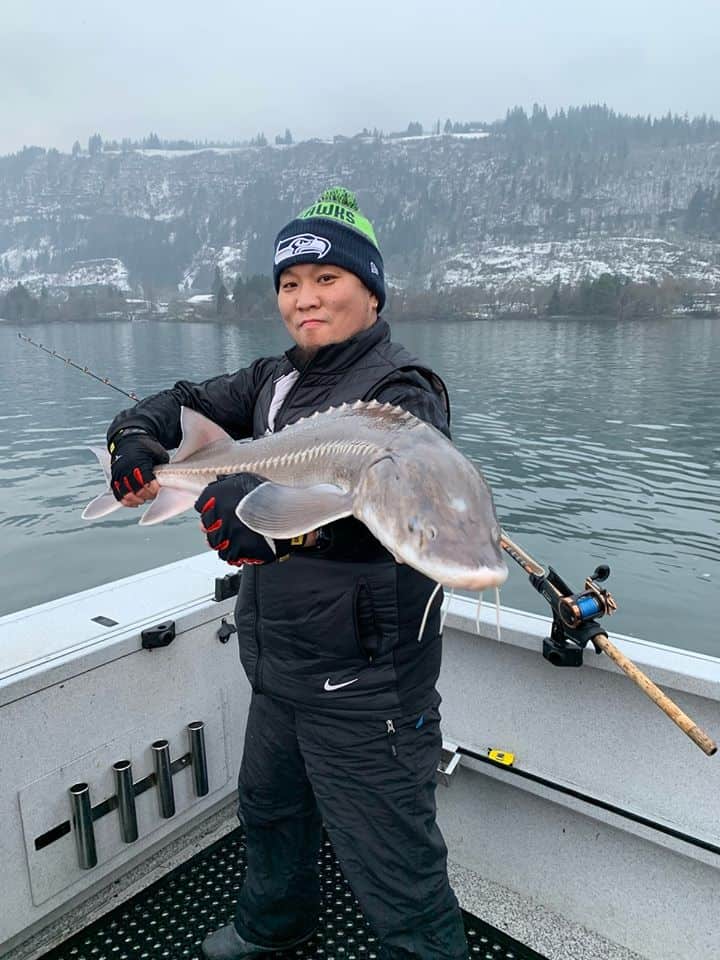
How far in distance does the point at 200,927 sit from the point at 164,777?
0.52 meters

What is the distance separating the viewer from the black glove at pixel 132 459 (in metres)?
2.29

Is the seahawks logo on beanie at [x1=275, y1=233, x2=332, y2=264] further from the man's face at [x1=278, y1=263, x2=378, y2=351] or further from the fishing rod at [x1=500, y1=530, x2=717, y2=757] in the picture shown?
the fishing rod at [x1=500, y1=530, x2=717, y2=757]

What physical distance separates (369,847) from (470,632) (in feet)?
3.40

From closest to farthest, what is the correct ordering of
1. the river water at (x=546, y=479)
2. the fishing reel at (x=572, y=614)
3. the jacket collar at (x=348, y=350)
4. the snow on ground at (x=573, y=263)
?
1. the jacket collar at (x=348, y=350)
2. the fishing reel at (x=572, y=614)
3. the river water at (x=546, y=479)
4. the snow on ground at (x=573, y=263)

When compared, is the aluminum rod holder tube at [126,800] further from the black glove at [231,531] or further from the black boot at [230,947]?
the black glove at [231,531]

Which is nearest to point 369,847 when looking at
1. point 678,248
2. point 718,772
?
point 718,772

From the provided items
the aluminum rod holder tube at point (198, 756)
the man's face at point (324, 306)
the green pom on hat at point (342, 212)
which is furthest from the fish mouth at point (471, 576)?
the aluminum rod holder tube at point (198, 756)

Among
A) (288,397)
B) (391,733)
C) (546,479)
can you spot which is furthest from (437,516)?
(546,479)

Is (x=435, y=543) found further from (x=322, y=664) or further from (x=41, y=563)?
(x=41, y=563)

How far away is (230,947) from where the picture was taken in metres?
2.33

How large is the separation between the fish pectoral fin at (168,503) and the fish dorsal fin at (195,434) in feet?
0.36

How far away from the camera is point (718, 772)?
2.22 meters

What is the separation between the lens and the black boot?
2.32 meters

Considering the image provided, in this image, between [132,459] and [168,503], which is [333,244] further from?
[168,503]
